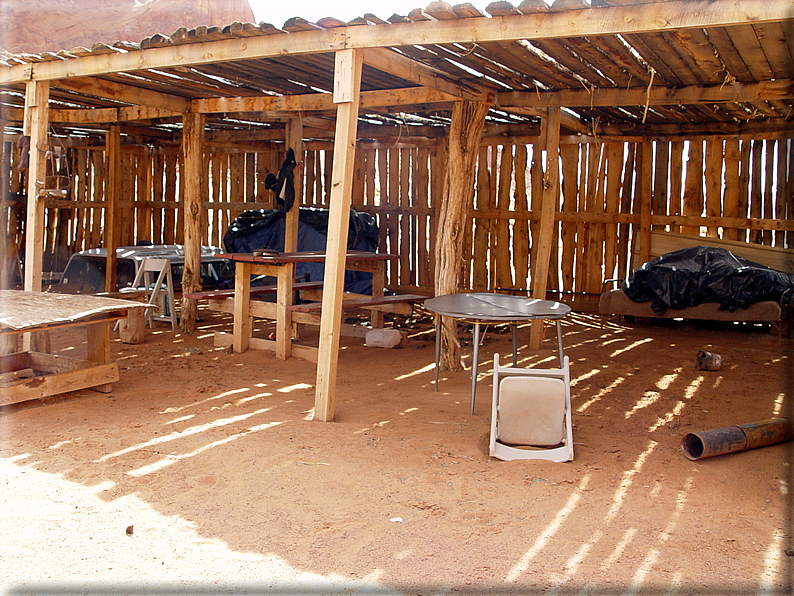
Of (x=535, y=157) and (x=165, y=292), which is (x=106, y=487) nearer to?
(x=165, y=292)

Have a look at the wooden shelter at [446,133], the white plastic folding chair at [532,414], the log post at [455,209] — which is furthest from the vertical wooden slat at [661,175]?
the white plastic folding chair at [532,414]

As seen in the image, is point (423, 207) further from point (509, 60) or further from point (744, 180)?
point (509, 60)

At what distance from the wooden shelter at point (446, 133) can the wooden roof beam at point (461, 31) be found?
0.01 m

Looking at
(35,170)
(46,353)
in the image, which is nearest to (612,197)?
(35,170)

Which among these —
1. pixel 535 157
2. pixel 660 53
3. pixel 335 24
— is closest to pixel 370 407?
pixel 335 24

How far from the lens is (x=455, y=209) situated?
271 inches

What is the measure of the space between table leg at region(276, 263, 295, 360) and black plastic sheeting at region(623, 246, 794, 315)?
4651mm

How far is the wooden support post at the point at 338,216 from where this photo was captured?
4.96 meters

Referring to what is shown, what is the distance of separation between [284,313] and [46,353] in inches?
89.6

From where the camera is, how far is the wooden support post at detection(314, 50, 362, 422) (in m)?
4.96

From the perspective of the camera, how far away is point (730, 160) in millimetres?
9984

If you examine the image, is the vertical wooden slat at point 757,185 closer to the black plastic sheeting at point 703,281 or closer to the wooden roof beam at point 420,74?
the black plastic sheeting at point 703,281

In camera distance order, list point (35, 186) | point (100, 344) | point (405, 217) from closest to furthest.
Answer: point (100, 344) < point (35, 186) < point (405, 217)

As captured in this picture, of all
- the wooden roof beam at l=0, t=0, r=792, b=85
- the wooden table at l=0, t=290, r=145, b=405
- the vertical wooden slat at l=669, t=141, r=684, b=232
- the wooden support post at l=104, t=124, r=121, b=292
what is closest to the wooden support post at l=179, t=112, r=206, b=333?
the wooden roof beam at l=0, t=0, r=792, b=85
